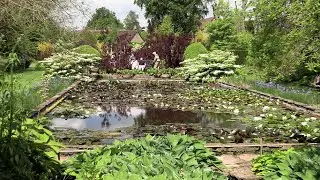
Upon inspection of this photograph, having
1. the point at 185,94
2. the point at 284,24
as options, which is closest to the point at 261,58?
the point at 284,24

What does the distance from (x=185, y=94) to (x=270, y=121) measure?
5.84 m

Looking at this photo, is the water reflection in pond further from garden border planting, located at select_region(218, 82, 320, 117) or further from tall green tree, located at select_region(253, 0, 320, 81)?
tall green tree, located at select_region(253, 0, 320, 81)

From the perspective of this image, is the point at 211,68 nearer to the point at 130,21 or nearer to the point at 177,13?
the point at 177,13

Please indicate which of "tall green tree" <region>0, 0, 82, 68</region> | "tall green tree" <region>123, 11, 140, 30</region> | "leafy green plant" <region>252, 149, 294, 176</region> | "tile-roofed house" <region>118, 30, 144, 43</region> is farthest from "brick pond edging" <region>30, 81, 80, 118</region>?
"tall green tree" <region>123, 11, 140, 30</region>

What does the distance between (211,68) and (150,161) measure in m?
17.9

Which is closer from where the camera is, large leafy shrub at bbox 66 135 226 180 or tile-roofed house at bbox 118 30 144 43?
large leafy shrub at bbox 66 135 226 180

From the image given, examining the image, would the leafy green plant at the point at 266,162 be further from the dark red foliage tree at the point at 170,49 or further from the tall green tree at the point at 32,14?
the dark red foliage tree at the point at 170,49

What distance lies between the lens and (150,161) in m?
2.94

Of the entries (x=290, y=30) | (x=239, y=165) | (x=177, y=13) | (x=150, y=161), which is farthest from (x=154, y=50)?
(x=150, y=161)

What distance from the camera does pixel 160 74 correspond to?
23.2 metres

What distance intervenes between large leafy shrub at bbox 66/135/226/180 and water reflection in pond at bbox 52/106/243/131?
4123mm

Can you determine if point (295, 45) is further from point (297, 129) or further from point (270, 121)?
point (297, 129)

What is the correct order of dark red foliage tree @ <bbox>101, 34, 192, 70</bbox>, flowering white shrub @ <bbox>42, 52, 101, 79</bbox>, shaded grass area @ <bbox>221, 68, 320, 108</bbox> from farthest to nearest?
dark red foliage tree @ <bbox>101, 34, 192, 70</bbox> < flowering white shrub @ <bbox>42, 52, 101, 79</bbox> < shaded grass area @ <bbox>221, 68, 320, 108</bbox>

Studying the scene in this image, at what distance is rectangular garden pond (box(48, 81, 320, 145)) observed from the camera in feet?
22.1
